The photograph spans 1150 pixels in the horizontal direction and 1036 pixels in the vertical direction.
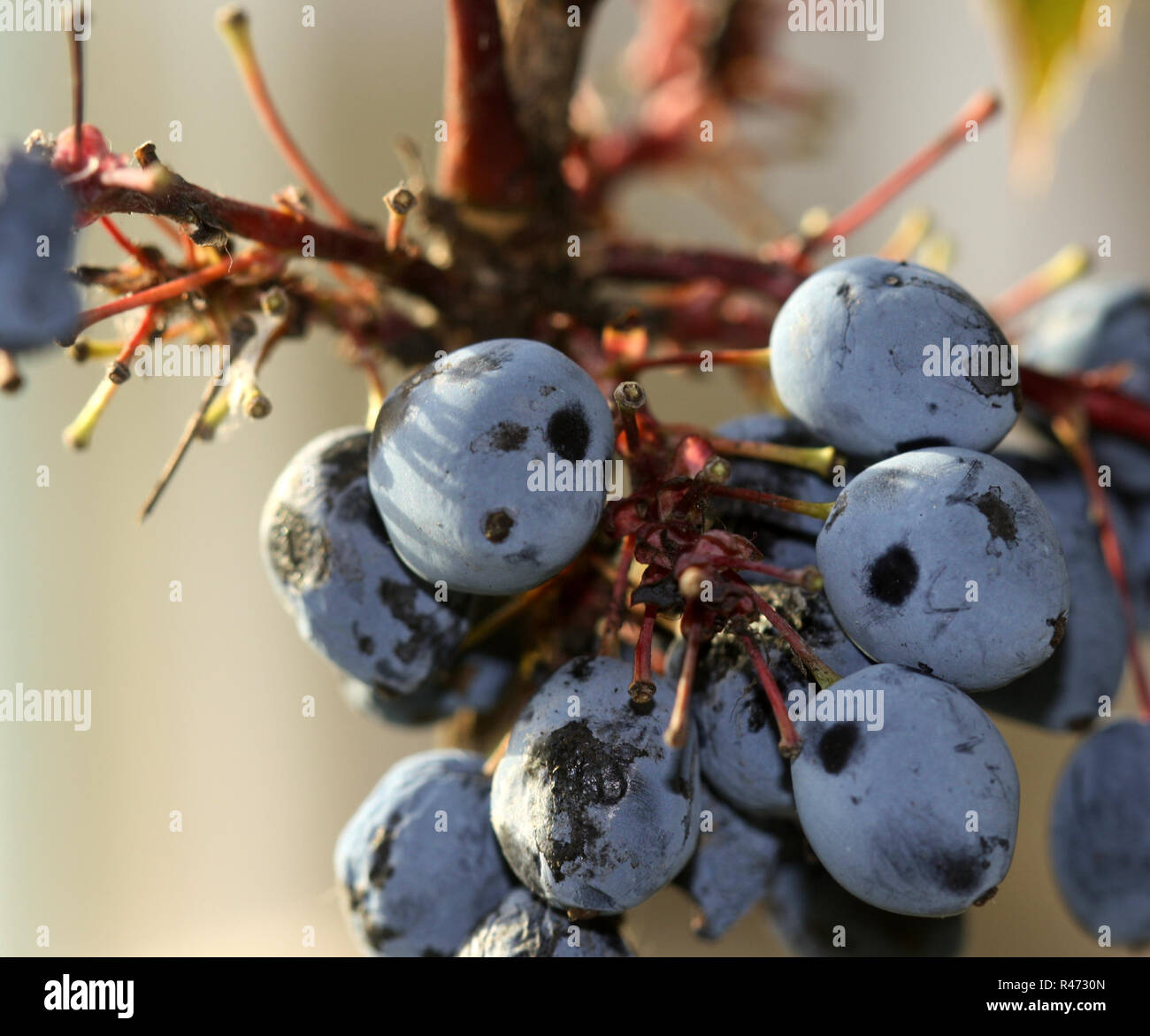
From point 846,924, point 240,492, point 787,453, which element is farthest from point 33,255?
point 240,492

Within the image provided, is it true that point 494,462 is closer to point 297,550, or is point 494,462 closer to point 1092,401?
point 297,550

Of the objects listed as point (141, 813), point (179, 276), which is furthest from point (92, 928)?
point (179, 276)

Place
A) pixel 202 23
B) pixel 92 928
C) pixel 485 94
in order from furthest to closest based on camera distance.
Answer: pixel 92 928 → pixel 202 23 → pixel 485 94

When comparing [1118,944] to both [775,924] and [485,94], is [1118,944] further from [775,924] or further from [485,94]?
[485,94]

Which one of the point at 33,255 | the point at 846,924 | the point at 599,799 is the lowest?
the point at 846,924

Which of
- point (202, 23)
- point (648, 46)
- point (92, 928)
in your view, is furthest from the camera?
point (92, 928)

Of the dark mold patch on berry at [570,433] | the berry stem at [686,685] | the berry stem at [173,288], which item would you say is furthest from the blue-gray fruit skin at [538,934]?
the berry stem at [173,288]
